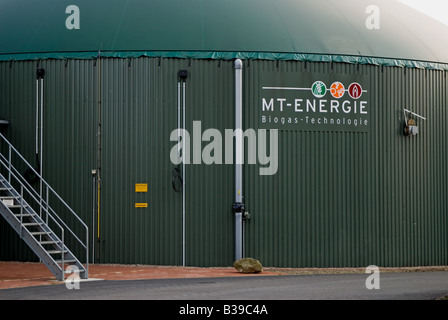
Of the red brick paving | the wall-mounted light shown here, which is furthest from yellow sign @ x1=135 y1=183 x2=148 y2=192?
the wall-mounted light

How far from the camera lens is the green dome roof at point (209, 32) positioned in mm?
23234

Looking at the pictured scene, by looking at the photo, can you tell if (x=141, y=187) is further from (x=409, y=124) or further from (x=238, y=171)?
(x=409, y=124)

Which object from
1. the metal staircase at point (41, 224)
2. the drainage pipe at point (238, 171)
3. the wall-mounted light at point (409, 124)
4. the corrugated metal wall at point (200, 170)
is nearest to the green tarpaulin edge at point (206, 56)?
the corrugated metal wall at point (200, 170)

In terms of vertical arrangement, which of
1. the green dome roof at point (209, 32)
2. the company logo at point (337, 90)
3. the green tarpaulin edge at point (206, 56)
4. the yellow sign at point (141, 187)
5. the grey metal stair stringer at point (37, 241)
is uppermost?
the green dome roof at point (209, 32)

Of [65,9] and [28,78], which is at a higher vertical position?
[65,9]

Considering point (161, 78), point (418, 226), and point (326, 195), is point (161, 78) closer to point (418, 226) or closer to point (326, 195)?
point (326, 195)

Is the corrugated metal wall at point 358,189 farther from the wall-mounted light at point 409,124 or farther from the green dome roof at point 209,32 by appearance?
the green dome roof at point 209,32

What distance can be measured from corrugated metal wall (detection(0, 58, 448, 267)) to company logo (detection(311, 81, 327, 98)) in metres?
0.38

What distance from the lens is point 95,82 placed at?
913 inches

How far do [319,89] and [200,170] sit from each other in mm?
4071

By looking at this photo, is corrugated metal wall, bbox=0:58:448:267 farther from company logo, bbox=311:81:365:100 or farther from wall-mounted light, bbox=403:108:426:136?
wall-mounted light, bbox=403:108:426:136

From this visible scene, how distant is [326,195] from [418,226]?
10.4 feet

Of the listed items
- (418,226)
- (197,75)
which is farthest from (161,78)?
(418,226)

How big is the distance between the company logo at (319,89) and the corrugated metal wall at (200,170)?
380 millimetres
